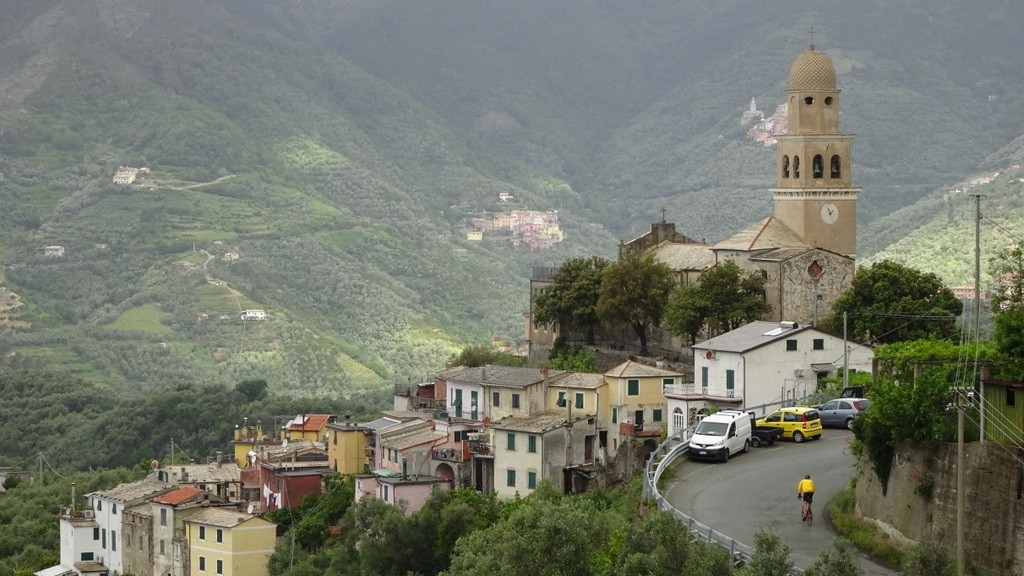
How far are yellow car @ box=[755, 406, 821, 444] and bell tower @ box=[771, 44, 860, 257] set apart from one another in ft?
73.8

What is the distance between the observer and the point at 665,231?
84.6 meters

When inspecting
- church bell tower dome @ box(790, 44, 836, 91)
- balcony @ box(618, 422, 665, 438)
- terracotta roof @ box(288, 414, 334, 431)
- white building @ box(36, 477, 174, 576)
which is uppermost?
church bell tower dome @ box(790, 44, 836, 91)

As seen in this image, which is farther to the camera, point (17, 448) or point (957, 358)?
point (17, 448)

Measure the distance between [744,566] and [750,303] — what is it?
3162cm

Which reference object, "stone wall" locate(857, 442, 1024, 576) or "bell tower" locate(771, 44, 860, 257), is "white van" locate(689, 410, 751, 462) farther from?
"bell tower" locate(771, 44, 860, 257)

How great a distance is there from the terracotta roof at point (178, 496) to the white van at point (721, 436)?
29520mm

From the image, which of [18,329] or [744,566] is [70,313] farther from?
[744,566]

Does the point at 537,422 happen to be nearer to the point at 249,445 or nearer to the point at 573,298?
the point at 573,298

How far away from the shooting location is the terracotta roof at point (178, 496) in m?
76.8

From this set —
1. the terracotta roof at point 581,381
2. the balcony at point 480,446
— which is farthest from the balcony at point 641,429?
the balcony at point 480,446

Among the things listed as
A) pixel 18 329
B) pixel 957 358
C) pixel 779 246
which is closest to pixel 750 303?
pixel 779 246

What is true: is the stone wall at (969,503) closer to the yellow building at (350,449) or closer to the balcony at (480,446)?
the balcony at (480,446)

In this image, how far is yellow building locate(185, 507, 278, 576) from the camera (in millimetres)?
72250

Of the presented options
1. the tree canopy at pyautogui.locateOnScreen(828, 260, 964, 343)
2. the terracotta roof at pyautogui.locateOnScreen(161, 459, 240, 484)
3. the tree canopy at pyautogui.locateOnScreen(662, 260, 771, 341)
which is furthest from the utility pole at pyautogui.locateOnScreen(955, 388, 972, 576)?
the terracotta roof at pyautogui.locateOnScreen(161, 459, 240, 484)
